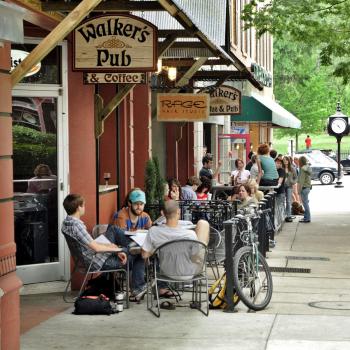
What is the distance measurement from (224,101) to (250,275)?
11.5m

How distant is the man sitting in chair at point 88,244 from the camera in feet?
36.0

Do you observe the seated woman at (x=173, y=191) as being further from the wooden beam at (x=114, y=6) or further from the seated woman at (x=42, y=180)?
the wooden beam at (x=114, y=6)

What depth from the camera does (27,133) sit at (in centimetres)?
1223

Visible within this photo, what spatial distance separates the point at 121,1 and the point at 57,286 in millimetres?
3497

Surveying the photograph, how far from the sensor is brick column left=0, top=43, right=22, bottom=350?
7688mm

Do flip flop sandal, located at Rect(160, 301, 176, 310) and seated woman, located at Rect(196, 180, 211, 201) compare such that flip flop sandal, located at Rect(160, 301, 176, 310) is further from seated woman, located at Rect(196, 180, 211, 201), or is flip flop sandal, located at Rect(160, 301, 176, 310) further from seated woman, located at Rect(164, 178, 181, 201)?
seated woman, located at Rect(196, 180, 211, 201)

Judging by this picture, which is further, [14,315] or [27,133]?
[27,133]

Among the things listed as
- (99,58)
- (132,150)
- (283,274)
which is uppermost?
(99,58)

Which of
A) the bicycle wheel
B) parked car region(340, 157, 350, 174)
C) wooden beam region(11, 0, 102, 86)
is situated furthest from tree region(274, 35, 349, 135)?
wooden beam region(11, 0, 102, 86)

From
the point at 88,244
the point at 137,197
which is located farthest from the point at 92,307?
the point at 137,197

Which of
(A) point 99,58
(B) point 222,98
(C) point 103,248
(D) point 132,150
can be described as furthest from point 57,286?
(B) point 222,98

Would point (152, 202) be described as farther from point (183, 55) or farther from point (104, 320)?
point (104, 320)

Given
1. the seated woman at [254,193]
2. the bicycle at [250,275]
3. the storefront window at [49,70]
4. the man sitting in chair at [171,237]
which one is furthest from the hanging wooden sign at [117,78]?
the seated woman at [254,193]

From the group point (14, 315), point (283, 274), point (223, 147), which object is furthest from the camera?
point (223, 147)
